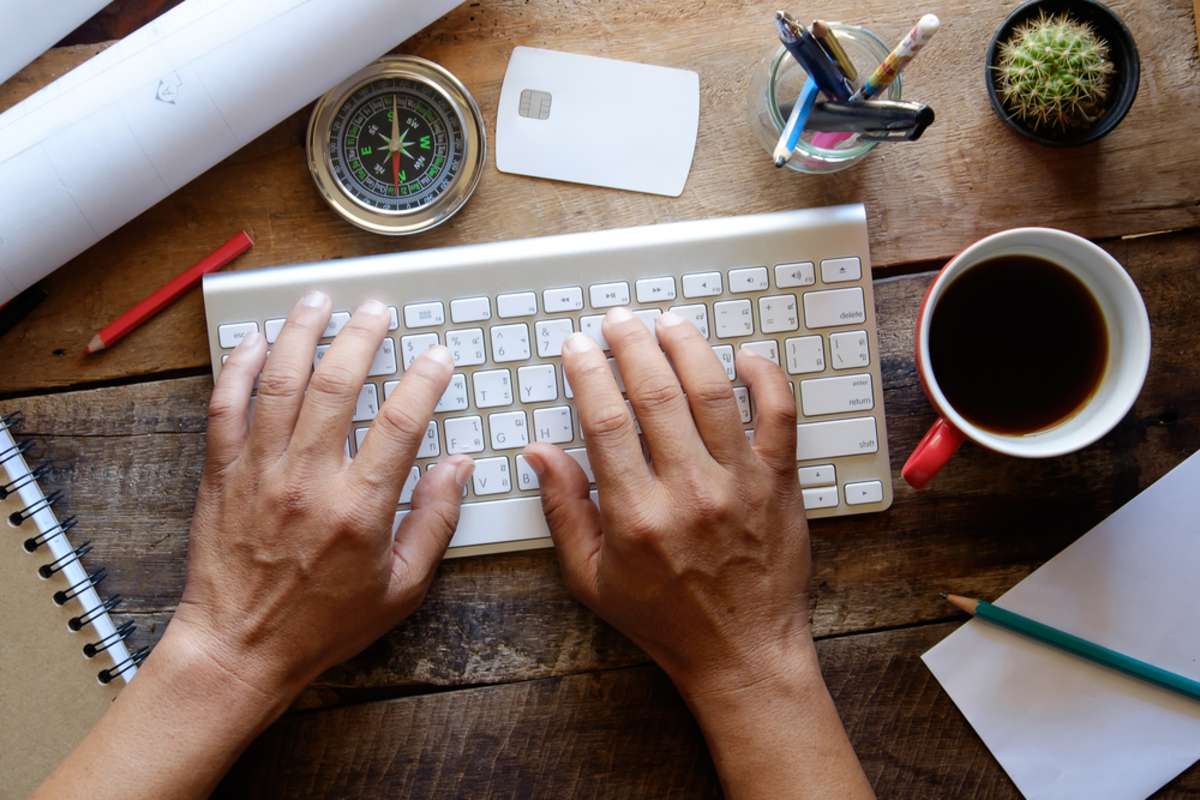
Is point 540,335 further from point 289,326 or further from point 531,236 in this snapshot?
point 289,326

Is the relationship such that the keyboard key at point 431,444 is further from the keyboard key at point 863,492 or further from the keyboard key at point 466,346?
the keyboard key at point 863,492

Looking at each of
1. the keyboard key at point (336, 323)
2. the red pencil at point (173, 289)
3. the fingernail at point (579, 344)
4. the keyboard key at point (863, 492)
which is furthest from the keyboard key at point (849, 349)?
the red pencil at point (173, 289)

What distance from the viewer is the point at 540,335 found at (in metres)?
0.77

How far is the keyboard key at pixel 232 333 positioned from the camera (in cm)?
77

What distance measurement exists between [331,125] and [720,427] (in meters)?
0.44

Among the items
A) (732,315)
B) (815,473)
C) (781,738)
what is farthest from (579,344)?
(781,738)

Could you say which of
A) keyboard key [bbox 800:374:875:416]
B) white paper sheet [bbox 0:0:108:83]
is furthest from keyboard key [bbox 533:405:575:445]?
white paper sheet [bbox 0:0:108:83]

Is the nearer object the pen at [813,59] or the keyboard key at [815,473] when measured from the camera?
the pen at [813,59]

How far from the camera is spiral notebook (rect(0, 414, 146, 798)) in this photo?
78cm

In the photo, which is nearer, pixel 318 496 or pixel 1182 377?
pixel 318 496

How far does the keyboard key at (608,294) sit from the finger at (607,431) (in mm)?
54

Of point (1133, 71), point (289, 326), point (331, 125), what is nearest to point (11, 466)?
point (289, 326)

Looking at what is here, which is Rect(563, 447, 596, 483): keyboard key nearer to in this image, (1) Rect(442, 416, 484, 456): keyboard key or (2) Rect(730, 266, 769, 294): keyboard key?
(1) Rect(442, 416, 484, 456): keyboard key

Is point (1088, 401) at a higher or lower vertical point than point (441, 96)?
lower
